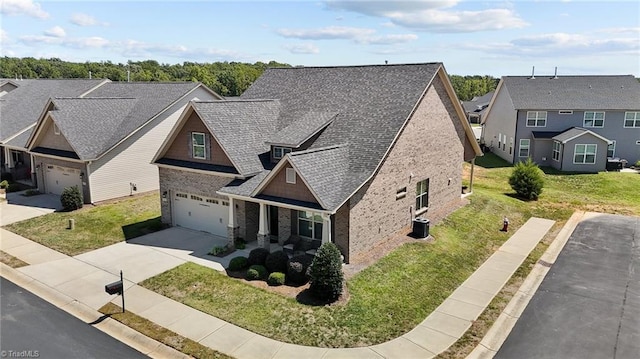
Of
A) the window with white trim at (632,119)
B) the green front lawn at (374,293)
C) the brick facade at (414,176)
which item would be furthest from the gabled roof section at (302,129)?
the window with white trim at (632,119)

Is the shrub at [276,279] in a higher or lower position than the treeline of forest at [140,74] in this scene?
lower

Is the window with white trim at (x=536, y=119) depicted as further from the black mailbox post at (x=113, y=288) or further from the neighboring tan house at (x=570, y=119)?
the black mailbox post at (x=113, y=288)

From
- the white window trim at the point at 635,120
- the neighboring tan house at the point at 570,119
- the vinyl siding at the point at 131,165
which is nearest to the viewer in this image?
the vinyl siding at the point at 131,165

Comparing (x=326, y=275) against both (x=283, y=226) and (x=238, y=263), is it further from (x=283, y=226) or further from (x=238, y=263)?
(x=283, y=226)

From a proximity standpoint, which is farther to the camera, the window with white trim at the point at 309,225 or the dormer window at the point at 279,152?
the dormer window at the point at 279,152

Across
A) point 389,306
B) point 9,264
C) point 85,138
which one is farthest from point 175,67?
point 389,306

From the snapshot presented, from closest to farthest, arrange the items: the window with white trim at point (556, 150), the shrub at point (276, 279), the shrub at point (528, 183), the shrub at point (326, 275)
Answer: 1. the shrub at point (326, 275)
2. the shrub at point (276, 279)
3. the shrub at point (528, 183)
4. the window with white trim at point (556, 150)

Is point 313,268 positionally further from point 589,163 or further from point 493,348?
point 589,163
